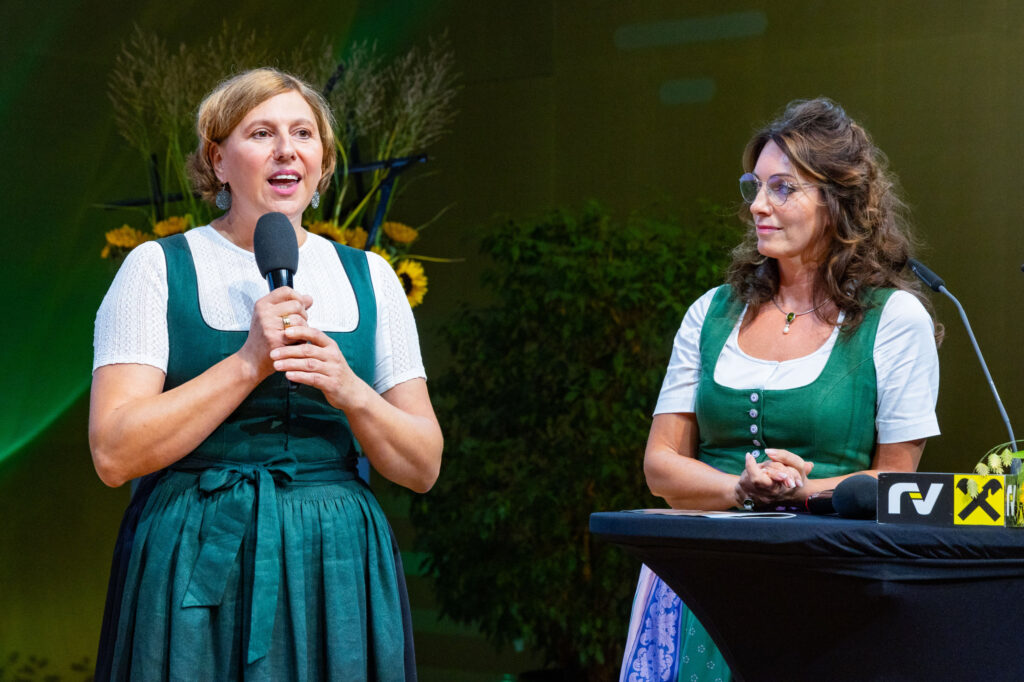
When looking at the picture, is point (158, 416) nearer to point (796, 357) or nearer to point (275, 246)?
point (275, 246)

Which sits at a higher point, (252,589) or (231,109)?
(231,109)

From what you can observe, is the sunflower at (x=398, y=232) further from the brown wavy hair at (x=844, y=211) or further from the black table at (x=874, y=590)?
the black table at (x=874, y=590)

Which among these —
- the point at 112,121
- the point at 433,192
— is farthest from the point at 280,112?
the point at 433,192

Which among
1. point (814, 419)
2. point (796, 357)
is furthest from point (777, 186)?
point (814, 419)

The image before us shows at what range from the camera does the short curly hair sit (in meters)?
1.79

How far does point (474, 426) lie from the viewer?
4254mm

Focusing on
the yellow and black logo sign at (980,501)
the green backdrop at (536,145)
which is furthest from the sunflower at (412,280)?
the yellow and black logo sign at (980,501)

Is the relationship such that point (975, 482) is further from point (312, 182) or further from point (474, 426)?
point (474, 426)

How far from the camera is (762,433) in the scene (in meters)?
1.89

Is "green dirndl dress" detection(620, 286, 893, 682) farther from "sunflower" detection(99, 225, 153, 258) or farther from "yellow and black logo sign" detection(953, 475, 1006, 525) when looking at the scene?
"sunflower" detection(99, 225, 153, 258)

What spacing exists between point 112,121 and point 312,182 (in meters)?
3.09

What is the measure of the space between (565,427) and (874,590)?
9.50ft

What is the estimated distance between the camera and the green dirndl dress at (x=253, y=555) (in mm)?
1596

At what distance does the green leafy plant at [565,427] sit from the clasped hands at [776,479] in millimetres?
2174
